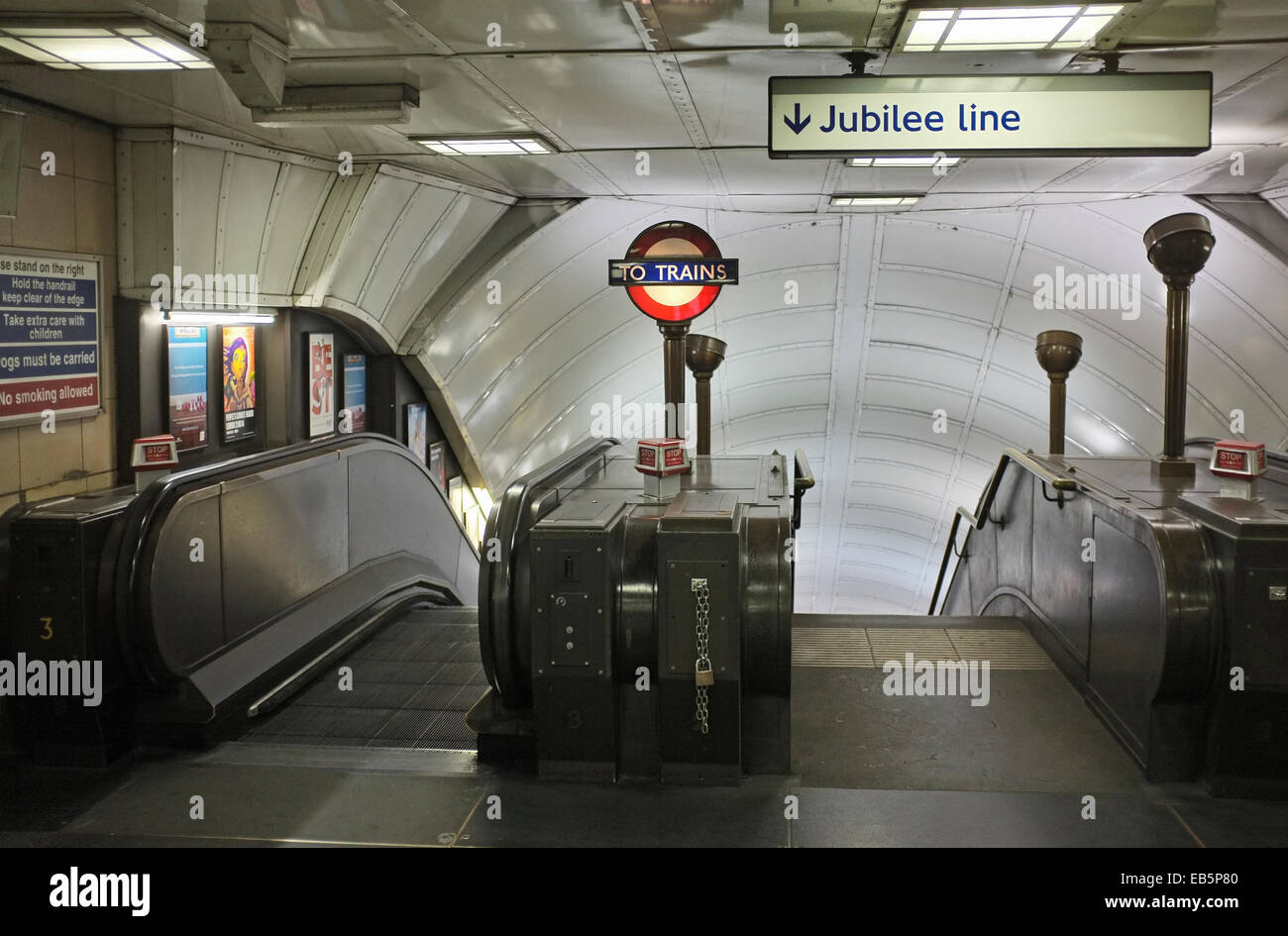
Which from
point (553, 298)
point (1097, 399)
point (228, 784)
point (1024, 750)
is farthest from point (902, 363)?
point (228, 784)

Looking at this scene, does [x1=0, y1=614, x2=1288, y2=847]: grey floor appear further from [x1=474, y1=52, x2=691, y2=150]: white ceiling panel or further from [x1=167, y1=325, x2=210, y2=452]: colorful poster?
[x1=474, y1=52, x2=691, y2=150]: white ceiling panel

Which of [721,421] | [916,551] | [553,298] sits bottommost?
[916,551]

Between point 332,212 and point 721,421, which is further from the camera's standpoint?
point 721,421

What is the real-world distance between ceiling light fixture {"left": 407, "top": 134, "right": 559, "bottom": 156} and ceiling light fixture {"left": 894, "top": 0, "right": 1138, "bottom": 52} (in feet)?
11.1

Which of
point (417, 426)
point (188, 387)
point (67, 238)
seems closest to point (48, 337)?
point (67, 238)

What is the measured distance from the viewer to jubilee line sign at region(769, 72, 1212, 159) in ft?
15.5

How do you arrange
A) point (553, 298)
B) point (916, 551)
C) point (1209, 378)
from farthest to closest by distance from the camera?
point (916, 551) → point (553, 298) → point (1209, 378)

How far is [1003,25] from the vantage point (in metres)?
4.51

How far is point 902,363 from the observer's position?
46.7 feet

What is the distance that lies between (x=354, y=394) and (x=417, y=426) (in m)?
1.41

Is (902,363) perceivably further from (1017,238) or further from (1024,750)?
(1024,750)

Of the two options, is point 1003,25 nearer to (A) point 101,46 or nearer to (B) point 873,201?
(A) point 101,46

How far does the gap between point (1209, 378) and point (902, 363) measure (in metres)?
3.78

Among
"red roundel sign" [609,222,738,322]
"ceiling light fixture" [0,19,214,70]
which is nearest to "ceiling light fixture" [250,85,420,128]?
"ceiling light fixture" [0,19,214,70]
